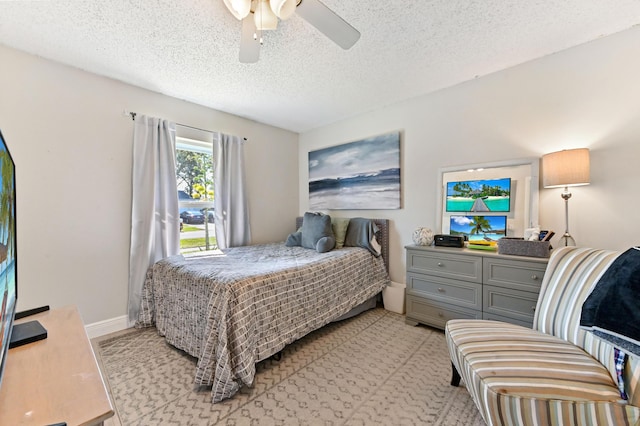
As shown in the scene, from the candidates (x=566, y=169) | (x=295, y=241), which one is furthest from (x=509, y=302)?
(x=295, y=241)

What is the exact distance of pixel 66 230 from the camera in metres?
2.19

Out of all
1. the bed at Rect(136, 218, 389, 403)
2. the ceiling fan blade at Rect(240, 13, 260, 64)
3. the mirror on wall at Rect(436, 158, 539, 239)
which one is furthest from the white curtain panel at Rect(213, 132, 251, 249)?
the mirror on wall at Rect(436, 158, 539, 239)

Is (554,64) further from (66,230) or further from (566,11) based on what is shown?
(66,230)

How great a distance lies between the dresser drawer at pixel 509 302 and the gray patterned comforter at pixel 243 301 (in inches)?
42.8

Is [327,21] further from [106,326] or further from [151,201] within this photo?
[106,326]

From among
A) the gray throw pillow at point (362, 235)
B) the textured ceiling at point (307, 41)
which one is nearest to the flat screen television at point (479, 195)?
the gray throw pillow at point (362, 235)

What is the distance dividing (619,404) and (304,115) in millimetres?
3394

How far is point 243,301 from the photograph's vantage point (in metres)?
1.66

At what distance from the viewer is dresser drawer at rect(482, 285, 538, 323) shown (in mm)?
1915

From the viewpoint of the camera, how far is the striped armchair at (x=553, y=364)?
0.99m

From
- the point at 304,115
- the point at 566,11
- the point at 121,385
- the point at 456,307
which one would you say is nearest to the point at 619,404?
the point at 456,307

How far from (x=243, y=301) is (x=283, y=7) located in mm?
1710

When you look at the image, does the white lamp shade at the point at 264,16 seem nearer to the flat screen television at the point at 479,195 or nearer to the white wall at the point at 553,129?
the white wall at the point at 553,129

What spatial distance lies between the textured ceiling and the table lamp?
86cm
